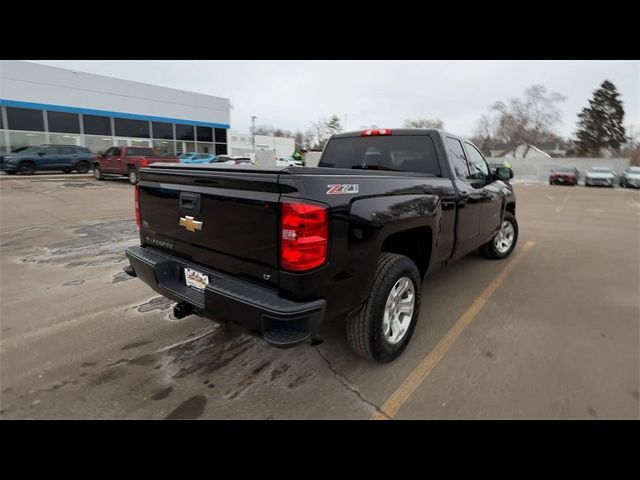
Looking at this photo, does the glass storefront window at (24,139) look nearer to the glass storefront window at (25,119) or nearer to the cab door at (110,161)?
the glass storefront window at (25,119)

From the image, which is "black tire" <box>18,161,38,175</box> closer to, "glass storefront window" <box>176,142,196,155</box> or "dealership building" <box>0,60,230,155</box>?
"dealership building" <box>0,60,230,155</box>

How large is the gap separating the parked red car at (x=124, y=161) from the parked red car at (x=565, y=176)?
1036 inches

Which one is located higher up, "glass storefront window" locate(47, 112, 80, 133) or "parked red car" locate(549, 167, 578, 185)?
"glass storefront window" locate(47, 112, 80, 133)

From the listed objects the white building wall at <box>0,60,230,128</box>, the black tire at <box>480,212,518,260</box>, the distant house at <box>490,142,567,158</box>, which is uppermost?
the white building wall at <box>0,60,230,128</box>

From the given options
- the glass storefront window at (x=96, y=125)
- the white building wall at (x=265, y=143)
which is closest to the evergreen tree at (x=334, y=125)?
the white building wall at (x=265, y=143)

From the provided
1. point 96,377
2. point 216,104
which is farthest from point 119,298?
point 216,104

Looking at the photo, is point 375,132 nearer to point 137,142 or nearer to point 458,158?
point 458,158

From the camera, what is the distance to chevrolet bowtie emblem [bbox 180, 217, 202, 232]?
8.85ft

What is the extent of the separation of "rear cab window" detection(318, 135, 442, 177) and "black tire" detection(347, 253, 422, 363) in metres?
1.39

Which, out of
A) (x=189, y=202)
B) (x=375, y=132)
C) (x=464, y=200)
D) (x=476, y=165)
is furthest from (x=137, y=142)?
(x=464, y=200)

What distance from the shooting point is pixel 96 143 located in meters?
28.1

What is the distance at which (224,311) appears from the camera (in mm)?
2365

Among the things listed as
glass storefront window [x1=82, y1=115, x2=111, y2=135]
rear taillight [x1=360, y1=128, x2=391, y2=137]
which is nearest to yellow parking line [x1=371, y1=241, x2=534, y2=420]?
rear taillight [x1=360, y1=128, x2=391, y2=137]

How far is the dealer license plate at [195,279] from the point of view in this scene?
8.77 feet
